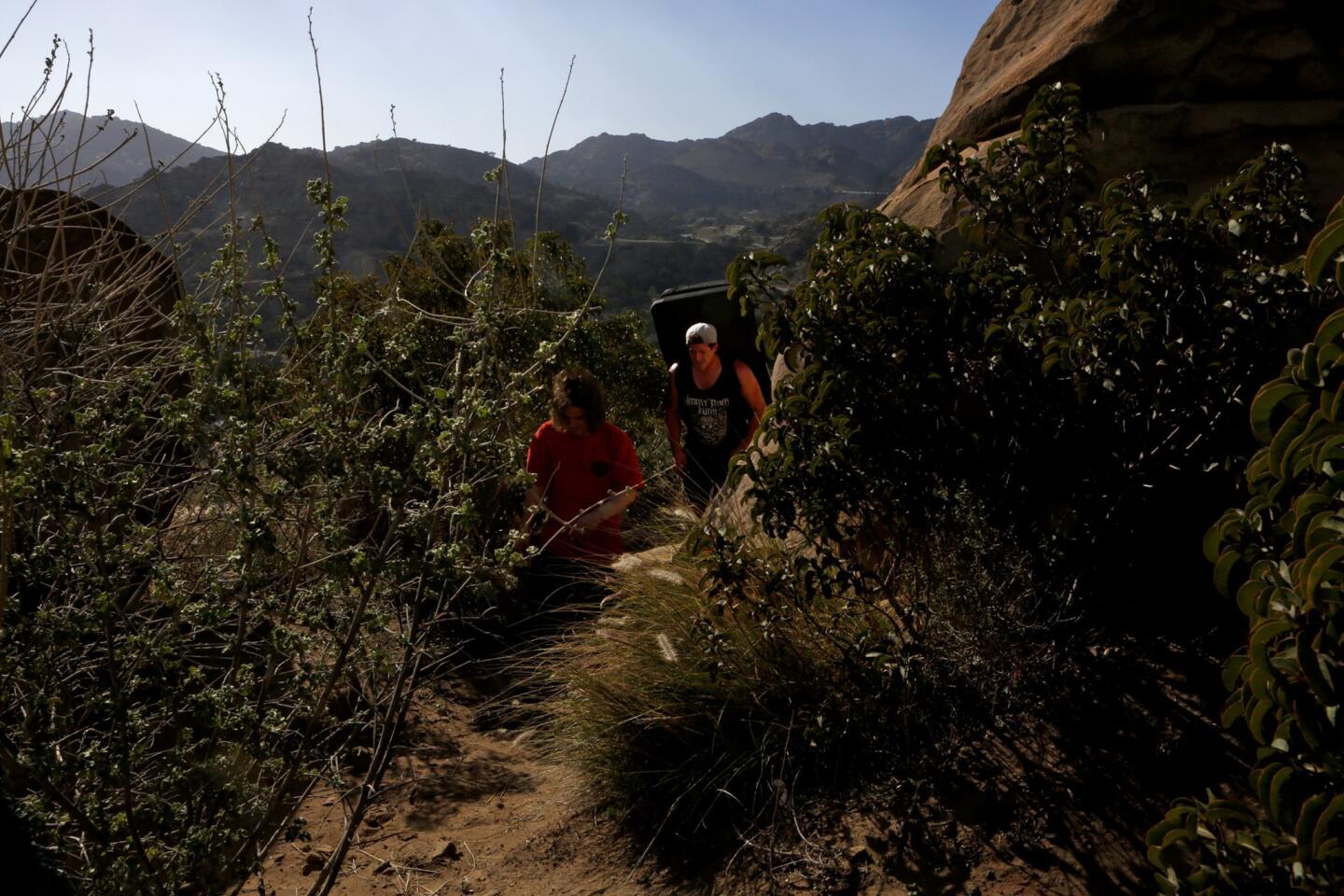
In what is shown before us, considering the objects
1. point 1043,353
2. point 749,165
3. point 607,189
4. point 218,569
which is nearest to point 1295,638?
point 1043,353

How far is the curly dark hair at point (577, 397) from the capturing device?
529 centimetres

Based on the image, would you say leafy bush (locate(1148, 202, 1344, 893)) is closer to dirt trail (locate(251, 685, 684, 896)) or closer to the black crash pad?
dirt trail (locate(251, 685, 684, 896))

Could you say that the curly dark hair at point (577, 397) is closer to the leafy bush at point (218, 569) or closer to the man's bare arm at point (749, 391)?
the man's bare arm at point (749, 391)

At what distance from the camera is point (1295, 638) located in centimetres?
139

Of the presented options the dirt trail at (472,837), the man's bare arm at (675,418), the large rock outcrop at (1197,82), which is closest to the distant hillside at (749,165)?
the man's bare arm at (675,418)

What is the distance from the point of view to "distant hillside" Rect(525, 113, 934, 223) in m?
128

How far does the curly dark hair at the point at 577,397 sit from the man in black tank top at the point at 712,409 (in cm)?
100

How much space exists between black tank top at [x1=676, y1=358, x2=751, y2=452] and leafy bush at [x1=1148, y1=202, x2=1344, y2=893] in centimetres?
463

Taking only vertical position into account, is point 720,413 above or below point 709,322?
below

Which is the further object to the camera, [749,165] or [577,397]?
[749,165]

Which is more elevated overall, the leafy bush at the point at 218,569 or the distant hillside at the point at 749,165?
the distant hillside at the point at 749,165

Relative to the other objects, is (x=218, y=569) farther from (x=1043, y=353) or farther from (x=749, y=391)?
(x=749, y=391)

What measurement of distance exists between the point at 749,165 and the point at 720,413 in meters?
150

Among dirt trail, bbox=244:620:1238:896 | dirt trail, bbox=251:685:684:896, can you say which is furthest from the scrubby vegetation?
dirt trail, bbox=251:685:684:896
